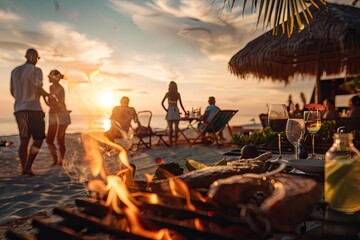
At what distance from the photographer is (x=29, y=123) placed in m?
5.38

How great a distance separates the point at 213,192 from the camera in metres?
0.97

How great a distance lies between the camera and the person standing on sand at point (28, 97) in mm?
5328

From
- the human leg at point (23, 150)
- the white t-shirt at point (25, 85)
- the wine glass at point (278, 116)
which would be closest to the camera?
the wine glass at point (278, 116)

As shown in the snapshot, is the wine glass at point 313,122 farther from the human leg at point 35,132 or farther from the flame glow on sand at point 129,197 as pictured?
the human leg at point 35,132

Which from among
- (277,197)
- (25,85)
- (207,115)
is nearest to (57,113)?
(25,85)

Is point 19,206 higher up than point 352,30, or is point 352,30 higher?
point 352,30

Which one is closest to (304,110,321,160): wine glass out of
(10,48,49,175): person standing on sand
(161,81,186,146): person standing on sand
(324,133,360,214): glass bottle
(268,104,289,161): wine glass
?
(268,104,289,161): wine glass

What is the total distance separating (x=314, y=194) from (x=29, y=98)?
213 inches

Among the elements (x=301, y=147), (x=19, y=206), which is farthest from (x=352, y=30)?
(x=19, y=206)

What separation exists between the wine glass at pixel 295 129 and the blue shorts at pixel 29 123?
4610 mm

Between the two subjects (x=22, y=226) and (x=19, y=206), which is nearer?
(x=22, y=226)

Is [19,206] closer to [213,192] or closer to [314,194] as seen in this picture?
[213,192]

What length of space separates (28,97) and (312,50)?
8694mm

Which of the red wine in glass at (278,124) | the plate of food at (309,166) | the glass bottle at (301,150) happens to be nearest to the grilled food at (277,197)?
the plate of food at (309,166)
